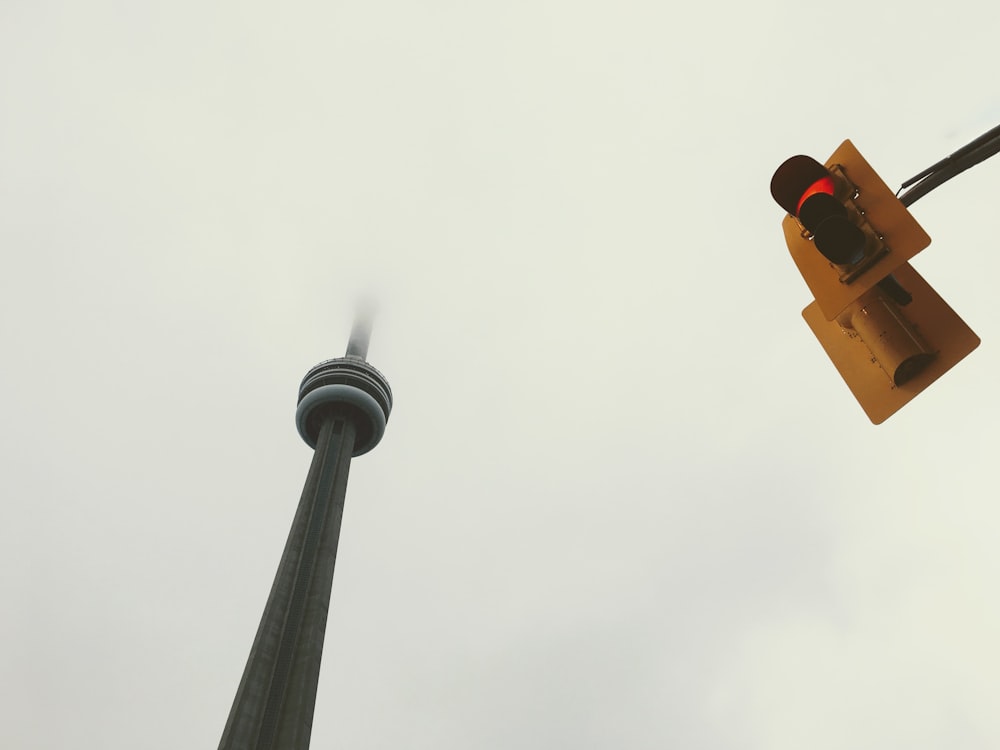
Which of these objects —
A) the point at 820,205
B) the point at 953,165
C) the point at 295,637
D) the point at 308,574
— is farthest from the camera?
the point at 308,574

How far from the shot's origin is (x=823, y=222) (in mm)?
3820

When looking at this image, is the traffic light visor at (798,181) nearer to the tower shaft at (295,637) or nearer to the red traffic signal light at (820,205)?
the red traffic signal light at (820,205)

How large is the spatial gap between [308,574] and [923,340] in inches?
1973

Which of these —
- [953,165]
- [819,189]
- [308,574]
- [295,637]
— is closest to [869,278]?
[819,189]

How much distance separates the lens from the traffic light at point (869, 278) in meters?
3.76

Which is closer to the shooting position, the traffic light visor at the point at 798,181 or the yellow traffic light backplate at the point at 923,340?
the yellow traffic light backplate at the point at 923,340

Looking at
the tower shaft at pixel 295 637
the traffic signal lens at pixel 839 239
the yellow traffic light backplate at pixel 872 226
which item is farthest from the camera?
the tower shaft at pixel 295 637

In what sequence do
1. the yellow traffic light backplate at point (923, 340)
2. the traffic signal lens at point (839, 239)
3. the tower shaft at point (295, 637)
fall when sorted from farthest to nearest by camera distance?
1. the tower shaft at point (295, 637)
2. the yellow traffic light backplate at point (923, 340)
3. the traffic signal lens at point (839, 239)

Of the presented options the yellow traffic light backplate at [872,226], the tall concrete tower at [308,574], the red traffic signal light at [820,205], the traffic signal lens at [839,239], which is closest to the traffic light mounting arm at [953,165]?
the yellow traffic light backplate at [872,226]

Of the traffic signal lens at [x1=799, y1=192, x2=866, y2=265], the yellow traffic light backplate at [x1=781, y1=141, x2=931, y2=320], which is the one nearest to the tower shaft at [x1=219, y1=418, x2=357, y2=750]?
the yellow traffic light backplate at [x1=781, y1=141, x2=931, y2=320]

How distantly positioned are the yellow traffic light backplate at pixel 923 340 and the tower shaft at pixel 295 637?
4339 centimetres

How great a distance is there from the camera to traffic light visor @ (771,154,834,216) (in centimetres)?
419

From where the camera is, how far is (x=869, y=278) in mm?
3770

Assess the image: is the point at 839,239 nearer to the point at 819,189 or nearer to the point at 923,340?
the point at 819,189
